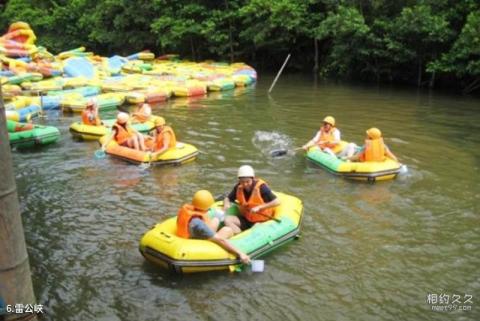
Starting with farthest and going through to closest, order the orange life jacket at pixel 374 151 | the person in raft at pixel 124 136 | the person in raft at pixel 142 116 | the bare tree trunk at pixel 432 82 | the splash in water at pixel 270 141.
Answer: the bare tree trunk at pixel 432 82 < the person in raft at pixel 142 116 < the splash in water at pixel 270 141 < the person in raft at pixel 124 136 < the orange life jacket at pixel 374 151

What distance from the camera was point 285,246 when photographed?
6773 mm

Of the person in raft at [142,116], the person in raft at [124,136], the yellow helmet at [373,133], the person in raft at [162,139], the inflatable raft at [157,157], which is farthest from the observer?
the person in raft at [142,116]

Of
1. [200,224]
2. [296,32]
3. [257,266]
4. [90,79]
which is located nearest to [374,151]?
[257,266]

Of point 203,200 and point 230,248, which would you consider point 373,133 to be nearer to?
point 230,248

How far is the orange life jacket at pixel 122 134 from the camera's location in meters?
10.8

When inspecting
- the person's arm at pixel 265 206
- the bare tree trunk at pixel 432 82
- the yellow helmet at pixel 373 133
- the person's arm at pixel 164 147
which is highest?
the bare tree trunk at pixel 432 82

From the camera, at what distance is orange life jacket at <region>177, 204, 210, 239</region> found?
6.01 metres

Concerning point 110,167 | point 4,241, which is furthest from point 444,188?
point 4,241

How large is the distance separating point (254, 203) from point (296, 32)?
19.8 m

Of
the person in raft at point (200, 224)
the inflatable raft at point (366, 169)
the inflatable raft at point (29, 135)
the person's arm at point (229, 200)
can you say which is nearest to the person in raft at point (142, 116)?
the inflatable raft at point (29, 135)

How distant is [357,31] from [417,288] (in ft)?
51.8

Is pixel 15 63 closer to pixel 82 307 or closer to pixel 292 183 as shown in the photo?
pixel 292 183

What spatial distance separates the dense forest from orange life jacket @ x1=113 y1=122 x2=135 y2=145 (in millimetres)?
10895

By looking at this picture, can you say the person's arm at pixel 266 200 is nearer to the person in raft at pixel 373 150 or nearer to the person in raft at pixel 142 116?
the person in raft at pixel 373 150
